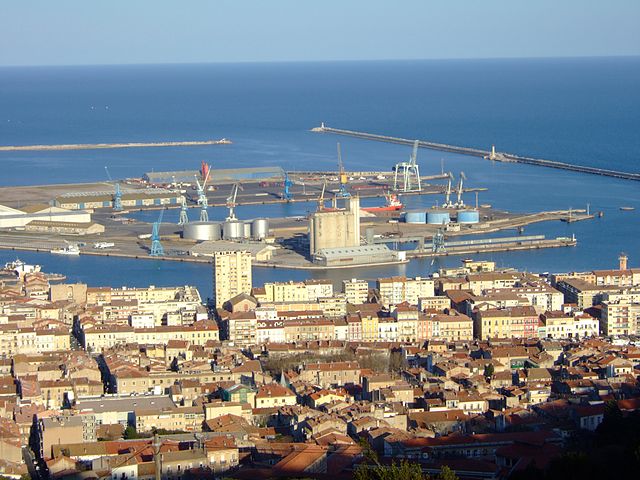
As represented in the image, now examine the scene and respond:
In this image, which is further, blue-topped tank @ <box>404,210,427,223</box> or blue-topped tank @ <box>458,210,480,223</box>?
blue-topped tank @ <box>404,210,427,223</box>

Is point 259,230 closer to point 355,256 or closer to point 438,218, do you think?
point 355,256

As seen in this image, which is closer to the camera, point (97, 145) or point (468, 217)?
point (468, 217)

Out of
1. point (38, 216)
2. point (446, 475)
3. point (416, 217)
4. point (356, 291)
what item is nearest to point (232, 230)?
point (416, 217)

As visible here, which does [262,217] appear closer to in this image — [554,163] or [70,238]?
[70,238]

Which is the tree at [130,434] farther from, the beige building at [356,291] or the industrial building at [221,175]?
the industrial building at [221,175]

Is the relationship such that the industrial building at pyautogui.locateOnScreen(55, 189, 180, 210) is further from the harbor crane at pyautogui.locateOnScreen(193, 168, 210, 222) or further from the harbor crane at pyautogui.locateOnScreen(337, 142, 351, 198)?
the harbor crane at pyautogui.locateOnScreen(337, 142, 351, 198)

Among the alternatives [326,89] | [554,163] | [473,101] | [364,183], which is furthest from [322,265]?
[326,89]

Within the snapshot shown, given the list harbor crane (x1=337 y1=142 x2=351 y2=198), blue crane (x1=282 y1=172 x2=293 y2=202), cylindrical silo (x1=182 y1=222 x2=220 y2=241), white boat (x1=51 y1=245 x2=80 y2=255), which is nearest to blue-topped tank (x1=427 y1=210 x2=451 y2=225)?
harbor crane (x1=337 y1=142 x2=351 y2=198)
